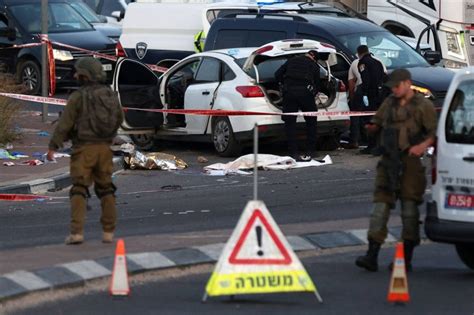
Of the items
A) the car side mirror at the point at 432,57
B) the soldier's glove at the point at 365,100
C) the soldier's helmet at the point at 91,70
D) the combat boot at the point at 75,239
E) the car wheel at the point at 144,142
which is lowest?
the car wheel at the point at 144,142

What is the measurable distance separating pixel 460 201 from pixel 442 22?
57.7ft

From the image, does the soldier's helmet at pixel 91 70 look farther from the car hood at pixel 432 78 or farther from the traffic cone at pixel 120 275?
the car hood at pixel 432 78

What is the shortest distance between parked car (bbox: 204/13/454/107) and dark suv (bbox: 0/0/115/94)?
4792 mm

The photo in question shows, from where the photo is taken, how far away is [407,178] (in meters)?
10.8

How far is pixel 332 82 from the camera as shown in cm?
1989

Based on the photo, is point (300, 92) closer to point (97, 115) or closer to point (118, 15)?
point (97, 115)

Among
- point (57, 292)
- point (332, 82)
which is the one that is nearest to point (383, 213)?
point (57, 292)

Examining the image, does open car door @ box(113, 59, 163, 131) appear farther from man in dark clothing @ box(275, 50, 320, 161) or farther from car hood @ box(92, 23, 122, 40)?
car hood @ box(92, 23, 122, 40)

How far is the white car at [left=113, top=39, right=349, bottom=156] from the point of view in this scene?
1928cm

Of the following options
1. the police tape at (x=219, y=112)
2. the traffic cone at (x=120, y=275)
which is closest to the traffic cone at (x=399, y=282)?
the traffic cone at (x=120, y=275)

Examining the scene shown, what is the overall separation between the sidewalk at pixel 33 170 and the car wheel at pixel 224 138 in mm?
1640

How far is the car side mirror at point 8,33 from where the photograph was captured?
27.7m

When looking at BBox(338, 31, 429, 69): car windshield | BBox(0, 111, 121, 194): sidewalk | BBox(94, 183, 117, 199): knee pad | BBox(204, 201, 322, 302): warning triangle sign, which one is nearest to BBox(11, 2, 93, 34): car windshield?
BBox(0, 111, 121, 194): sidewalk

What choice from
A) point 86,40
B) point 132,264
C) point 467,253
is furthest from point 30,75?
point 467,253
